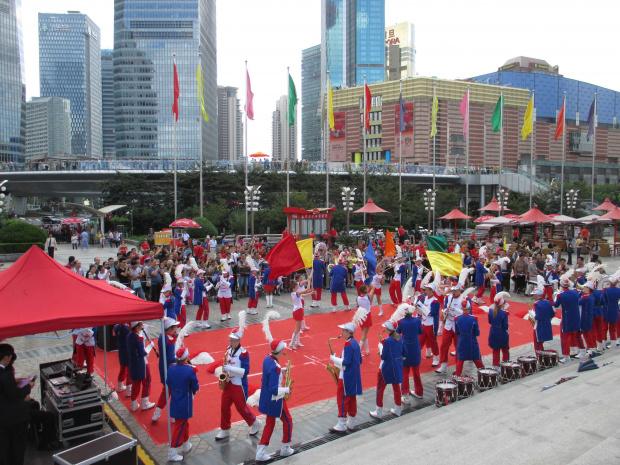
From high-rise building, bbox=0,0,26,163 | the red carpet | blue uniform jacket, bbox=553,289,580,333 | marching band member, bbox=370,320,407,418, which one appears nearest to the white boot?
the red carpet

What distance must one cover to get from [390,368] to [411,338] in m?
1.07

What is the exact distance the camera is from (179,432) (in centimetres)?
672

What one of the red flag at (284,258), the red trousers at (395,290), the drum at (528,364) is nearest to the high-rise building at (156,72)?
the red trousers at (395,290)

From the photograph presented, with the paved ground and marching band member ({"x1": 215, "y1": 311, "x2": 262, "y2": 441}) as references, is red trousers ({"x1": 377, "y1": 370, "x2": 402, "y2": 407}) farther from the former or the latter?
marching band member ({"x1": 215, "y1": 311, "x2": 262, "y2": 441})

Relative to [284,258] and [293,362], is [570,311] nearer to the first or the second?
[293,362]

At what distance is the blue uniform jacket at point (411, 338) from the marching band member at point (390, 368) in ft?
2.04

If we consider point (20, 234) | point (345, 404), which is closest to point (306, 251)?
point (345, 404)

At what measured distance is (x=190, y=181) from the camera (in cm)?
4466

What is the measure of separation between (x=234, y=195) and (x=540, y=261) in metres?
31.5

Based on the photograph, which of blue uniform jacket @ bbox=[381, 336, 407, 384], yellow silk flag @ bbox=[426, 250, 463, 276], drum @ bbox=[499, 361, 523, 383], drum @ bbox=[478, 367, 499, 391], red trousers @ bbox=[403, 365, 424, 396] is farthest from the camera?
yellow silk flag @ bbox=[426, 250, 463, 276]

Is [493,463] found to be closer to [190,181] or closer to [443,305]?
[443,305]

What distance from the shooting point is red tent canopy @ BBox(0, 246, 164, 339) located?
6.40 metres

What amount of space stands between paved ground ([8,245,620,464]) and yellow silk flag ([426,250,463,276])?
15.3 feet

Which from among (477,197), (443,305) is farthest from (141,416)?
(477,197)
